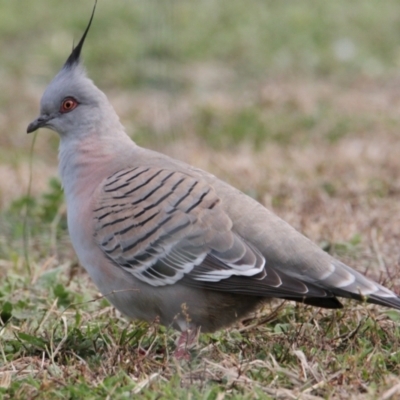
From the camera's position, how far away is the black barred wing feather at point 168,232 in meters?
3.91

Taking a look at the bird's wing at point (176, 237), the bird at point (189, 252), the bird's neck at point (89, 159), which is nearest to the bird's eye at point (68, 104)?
the bird's neck at point (89, 159)

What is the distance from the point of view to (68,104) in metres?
4.90

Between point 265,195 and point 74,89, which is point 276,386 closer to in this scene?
point 74,89

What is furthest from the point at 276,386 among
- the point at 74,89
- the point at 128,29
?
the point at 128,29

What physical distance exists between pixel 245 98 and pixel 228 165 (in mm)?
2765

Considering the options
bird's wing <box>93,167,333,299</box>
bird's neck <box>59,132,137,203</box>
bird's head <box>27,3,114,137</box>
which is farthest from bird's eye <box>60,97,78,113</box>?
bird's wing <box>93,167,333,299</box>

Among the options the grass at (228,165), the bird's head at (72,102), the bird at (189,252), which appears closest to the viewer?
the grass at (228,165)

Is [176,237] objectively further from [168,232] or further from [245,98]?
[245,98]

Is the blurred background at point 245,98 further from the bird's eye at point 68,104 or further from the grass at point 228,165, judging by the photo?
the bird's eye at point 68,104

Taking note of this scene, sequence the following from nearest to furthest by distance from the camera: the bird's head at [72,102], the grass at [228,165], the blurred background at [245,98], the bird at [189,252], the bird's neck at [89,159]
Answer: the grass at [228,165], the bird at [189,252], the bird's neck at [89,159], the bird's head at [72,102], the blurred background at [245,98]

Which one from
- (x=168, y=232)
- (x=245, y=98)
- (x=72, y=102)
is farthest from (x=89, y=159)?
(x=245, y=98)

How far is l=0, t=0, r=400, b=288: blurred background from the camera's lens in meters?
6.39

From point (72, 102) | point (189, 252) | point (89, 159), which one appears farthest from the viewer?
point (72, 102)

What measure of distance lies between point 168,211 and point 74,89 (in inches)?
46.9
